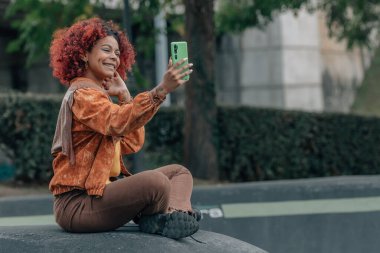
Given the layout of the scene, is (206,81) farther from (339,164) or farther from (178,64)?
(178,64)

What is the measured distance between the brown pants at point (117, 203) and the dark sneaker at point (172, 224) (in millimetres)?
40

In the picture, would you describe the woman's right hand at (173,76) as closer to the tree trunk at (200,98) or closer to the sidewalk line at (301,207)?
the sidewalk line at (301,207)

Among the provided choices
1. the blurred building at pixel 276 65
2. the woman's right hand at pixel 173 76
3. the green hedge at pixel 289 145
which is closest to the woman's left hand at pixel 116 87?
the woman's right hand at pixel 173 76

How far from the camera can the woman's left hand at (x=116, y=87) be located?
452 centimetres

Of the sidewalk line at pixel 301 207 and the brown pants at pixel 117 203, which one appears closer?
the brown pants at pixel 117 203

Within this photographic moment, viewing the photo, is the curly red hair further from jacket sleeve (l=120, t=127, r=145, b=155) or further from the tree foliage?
the tree foliage

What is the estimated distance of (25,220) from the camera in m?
6.11

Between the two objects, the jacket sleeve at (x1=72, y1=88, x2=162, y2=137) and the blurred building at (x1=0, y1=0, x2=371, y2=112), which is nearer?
the jacket sleeve at (x1=72, y1=88, x2=162, y2=137)

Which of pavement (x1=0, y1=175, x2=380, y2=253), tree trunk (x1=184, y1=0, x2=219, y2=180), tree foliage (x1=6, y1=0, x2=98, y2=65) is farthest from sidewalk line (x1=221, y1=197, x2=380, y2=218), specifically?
tree foliage (x1=6, y1=0, x2=98, y2=65)

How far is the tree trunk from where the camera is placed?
10.3 metres

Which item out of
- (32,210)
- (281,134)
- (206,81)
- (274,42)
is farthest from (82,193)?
(274,42)

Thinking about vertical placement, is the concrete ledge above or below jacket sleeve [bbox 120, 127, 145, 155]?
below

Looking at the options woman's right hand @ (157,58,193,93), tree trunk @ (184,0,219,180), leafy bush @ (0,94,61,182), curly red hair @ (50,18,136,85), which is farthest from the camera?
tree trunk @ (184,0,219,180)

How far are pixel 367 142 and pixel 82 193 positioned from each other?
882cm
